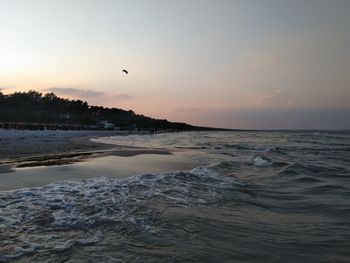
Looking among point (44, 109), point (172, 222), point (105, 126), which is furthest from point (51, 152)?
point (44, 109)

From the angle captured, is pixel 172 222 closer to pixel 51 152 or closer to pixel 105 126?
pixel 51 152

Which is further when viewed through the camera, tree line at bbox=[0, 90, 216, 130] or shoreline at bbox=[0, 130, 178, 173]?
tree line at bbox=[0, 90, 216, 130]

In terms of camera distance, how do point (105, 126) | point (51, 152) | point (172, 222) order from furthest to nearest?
1. point (105, 126)
2. point (51, 152)
3. point (172, 222)

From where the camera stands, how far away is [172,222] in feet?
19.9

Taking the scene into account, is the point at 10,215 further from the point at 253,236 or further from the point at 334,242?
the point at 334,242

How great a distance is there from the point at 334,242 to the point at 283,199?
3211 mm

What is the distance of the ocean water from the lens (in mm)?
4574

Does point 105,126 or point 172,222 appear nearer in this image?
point 172,222

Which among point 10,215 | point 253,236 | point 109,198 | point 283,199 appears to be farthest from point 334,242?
point 10,215

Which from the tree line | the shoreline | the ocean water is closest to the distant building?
the tree line

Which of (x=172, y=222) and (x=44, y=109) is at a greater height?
(x=44, y=109)

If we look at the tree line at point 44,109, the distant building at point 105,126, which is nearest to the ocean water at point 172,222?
the tree line at point 44,109

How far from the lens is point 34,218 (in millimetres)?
5902

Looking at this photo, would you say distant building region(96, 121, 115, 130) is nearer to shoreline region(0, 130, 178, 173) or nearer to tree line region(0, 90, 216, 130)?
tree line region(0, 90, 216, 130)
